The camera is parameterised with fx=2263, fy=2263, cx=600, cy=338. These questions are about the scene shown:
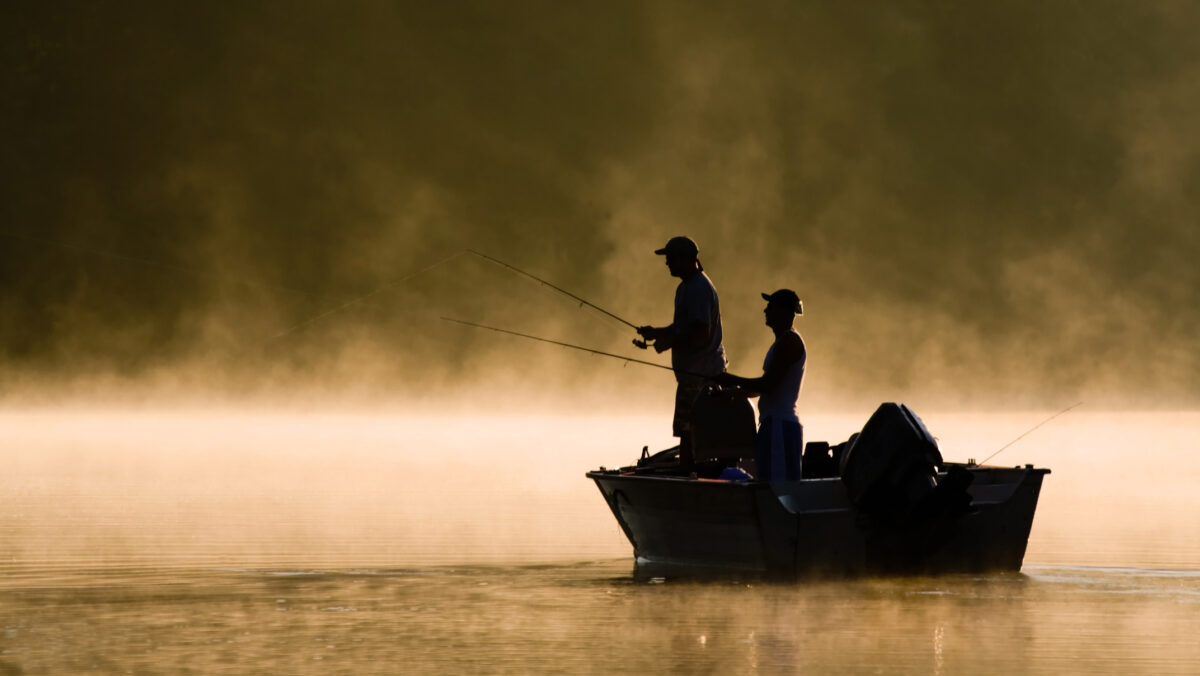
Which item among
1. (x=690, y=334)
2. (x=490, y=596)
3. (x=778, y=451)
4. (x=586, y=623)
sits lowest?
(x=586, y=623)

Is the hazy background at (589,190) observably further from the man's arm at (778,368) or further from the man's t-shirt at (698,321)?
the man's arm at (778,368)

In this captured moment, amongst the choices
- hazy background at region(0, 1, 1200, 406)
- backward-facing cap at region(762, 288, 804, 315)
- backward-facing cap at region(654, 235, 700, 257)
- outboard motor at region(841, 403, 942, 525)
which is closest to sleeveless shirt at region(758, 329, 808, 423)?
backward-facing cap at region(762, 288, 804, 315)

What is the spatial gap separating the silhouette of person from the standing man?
74cm

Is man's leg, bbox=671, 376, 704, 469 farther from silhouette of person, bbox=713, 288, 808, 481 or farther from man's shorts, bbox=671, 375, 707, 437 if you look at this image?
silhouette of person, bbox=713, 288, 808, 481

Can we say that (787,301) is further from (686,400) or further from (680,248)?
(686,400)

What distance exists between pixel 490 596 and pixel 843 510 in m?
2.69

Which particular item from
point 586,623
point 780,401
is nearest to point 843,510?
point 780,401

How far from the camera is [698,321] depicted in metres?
17.0

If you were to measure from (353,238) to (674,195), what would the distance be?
20059mm

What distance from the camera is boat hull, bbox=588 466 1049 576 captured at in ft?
53.1

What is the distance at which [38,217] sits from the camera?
455 feet

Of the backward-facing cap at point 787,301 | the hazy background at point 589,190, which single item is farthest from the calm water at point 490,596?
the hazy background at point 589,190

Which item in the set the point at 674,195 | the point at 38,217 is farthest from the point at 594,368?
the point at 38,217

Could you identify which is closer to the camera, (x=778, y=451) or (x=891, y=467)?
(x=891, y=467)
